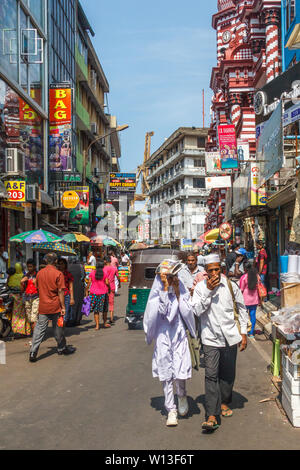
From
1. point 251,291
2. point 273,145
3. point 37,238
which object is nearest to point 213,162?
point 273,145

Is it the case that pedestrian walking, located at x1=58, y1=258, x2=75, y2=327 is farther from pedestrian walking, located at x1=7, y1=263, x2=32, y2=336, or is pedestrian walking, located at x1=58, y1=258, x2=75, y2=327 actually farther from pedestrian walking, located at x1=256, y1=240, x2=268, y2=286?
pedestrian walking, located at x1=256, y1=240, x2=268, y2=286

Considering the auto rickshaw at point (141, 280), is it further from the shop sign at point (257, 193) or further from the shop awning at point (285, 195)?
the shop sign at point (257, 193)

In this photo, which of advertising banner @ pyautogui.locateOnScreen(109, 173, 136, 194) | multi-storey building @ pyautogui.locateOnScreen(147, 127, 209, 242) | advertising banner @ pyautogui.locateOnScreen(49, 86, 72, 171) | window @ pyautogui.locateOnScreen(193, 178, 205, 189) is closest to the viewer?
advertising banner @ pyautogui.locateOnScreen(49, 86, 72, 171)

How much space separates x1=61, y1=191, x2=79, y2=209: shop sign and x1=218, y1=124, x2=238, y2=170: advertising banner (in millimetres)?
7126

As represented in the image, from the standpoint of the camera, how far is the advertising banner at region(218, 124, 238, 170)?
23781mm

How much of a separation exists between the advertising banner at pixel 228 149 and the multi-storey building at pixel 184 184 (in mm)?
44355

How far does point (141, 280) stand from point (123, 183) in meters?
27.0

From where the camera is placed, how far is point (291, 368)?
5.38 m

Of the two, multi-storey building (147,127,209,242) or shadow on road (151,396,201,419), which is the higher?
multi-storey building (147,127,209,242)

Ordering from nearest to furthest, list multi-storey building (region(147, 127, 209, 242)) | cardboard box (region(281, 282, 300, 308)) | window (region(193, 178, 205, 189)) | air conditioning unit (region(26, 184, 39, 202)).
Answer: cardboard box (region(281, 282, 300, 308)) → air conditioning unit (region(26, 184, 39, 202)) → multi-storey building (region(147, 127, 209, 242)) → window (region(193, 178, 205, 189))

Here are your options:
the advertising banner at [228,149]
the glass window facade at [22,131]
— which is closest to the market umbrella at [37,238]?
the glass window facade at [22,131]

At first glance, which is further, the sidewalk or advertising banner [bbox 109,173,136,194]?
advertising banner [bbox 109,173,136,194]

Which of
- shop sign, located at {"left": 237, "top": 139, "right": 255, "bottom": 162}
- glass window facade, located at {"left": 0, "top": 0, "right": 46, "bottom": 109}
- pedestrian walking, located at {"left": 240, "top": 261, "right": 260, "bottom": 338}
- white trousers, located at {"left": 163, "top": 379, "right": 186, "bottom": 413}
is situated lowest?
white trousers, located at {"left": 163, "top": 379, "right": 186, "bottom": 413}

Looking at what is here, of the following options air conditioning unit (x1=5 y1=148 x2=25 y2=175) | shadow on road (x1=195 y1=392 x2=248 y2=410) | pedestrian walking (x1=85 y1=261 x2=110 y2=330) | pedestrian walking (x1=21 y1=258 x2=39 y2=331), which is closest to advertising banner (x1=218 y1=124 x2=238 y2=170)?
air conditioning unit (x1=5 y1=148 x2=25 y2=175)
